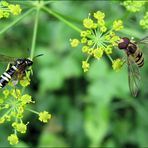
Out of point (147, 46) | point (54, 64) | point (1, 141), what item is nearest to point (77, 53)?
point (54, 64)

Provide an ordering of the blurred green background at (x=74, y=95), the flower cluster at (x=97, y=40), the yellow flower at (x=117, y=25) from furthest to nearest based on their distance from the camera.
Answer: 1. the blurred green background at (x=74, y=95)
2. the yellow flower at (x=117, y=25)
3. the flower cluster at (x=97, y=40)

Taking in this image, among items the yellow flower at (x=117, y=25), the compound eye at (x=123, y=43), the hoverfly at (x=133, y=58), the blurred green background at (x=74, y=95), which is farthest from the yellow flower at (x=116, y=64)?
the blurred green background at (x=74, y=95)

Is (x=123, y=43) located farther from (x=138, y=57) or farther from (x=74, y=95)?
(x=74, y=95)

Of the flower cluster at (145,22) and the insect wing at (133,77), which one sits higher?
the flower cluster at (145,22)

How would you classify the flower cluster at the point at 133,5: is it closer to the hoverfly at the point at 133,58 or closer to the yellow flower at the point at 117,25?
the yellow flower at the point at 117,25

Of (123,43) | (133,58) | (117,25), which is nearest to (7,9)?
(117,25)

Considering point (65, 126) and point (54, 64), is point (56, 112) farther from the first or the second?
point (54, 64)

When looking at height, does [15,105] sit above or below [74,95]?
below

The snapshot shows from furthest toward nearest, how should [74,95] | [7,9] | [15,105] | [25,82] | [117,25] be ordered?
[74,95] → [7,9] → [117,25] → [25,82] → [15,105]
